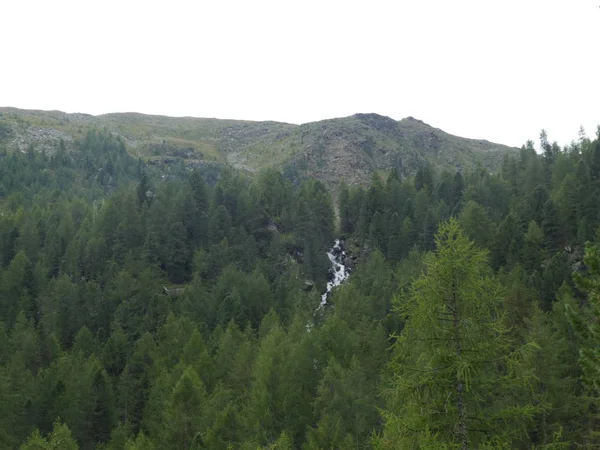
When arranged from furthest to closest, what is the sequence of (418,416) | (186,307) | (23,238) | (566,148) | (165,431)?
1. (566,148)
2. (23,238)
3. (186,307)
4. (165,431)
5. (418,416)

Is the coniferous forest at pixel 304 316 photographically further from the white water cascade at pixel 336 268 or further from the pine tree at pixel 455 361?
the white water cascade at pixel 336 268

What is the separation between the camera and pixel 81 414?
4247 cm

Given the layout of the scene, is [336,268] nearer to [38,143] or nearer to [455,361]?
[455,361]

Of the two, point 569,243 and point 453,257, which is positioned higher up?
point 453,257

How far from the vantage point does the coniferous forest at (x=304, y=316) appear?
509 inches

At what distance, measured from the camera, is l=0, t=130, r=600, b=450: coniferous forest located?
12922mm

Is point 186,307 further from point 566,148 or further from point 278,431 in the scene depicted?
point 566,148

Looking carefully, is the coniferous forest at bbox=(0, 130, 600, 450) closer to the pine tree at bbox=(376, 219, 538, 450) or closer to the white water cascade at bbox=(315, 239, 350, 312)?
the pine tree at bbox=(376, 219, 538, 450)

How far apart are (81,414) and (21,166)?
127 metres

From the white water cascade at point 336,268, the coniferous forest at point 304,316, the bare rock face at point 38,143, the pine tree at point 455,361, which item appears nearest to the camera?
the pine tree at point 455,361

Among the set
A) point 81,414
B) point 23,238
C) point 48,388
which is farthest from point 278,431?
point 23,238

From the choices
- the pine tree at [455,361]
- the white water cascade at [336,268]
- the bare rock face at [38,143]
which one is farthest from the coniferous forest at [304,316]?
the bare rock face at [38,143]

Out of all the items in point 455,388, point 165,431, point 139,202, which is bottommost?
point 165,431

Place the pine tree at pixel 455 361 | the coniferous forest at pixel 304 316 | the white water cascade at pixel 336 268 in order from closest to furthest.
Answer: the pine tree at pixel 455 361 → the coniferous forest at pixel 304 316 → the white water cascade at pixel 336 268
